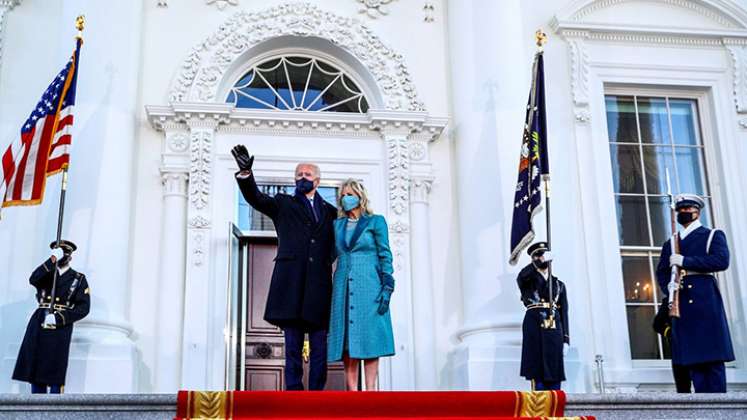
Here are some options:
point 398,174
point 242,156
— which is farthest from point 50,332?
point 398,174

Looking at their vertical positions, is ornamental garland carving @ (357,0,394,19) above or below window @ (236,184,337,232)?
above

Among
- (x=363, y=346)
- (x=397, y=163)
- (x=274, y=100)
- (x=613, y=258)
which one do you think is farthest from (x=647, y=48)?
(x=363, y=346)

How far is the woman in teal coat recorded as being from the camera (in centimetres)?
660

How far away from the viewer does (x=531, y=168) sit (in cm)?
852

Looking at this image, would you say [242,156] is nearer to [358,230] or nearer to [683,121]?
[358,230]

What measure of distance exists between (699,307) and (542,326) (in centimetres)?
143

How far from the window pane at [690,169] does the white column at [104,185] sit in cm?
616

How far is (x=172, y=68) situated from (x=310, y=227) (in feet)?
13.8

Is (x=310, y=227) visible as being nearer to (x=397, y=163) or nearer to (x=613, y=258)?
(x=397, y=163)

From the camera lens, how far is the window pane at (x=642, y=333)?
10.0 m

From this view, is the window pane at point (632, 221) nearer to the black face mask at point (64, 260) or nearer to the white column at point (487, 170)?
the white column at point (487, 170)

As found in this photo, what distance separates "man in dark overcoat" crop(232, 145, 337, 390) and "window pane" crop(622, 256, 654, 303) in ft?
14.7

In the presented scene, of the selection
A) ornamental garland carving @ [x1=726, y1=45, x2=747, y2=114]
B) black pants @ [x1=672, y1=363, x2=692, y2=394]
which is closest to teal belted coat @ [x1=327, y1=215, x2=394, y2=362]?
black pants @ [x1=672, y1=363, x2=692, y2=394]

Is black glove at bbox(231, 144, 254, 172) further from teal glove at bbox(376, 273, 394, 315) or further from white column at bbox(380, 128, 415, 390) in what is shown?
white column at bbox(380, 128, 415, 390)
